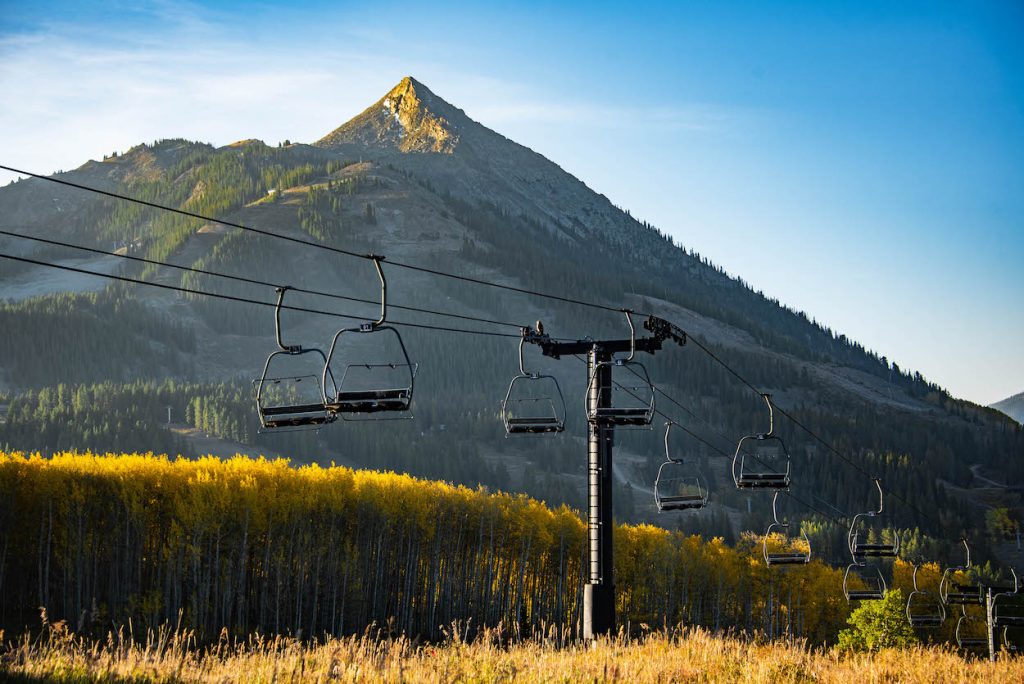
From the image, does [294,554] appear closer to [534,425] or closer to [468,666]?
[534,425]

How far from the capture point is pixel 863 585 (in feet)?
294

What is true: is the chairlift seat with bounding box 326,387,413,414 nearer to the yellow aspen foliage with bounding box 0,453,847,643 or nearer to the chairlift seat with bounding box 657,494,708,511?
the chairlift seat with bounding box 657,494,708,511

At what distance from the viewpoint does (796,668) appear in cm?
1853

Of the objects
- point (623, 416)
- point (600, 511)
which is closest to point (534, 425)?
point (623, 416)

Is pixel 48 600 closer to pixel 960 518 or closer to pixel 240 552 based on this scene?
pixel 240 552

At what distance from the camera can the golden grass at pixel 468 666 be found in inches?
608

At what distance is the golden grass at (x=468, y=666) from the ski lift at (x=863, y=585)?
2033 cm

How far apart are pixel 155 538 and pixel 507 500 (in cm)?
2432

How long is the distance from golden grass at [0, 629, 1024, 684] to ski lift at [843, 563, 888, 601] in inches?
800

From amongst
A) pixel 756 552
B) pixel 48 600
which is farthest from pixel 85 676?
pixel 756 552

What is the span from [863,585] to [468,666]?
79376 millimetres

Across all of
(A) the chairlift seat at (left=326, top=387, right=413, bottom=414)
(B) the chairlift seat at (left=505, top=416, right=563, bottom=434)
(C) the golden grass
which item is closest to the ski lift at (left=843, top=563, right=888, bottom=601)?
(B) the chairlift seat at (left=505, top=416, right=563, bottom=434)

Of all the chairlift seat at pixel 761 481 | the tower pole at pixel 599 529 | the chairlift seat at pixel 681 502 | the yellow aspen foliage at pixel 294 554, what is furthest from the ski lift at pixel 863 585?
the tower pole at pixel 599 529

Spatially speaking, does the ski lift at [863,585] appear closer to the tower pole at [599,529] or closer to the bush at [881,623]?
the bush at [881,623]
